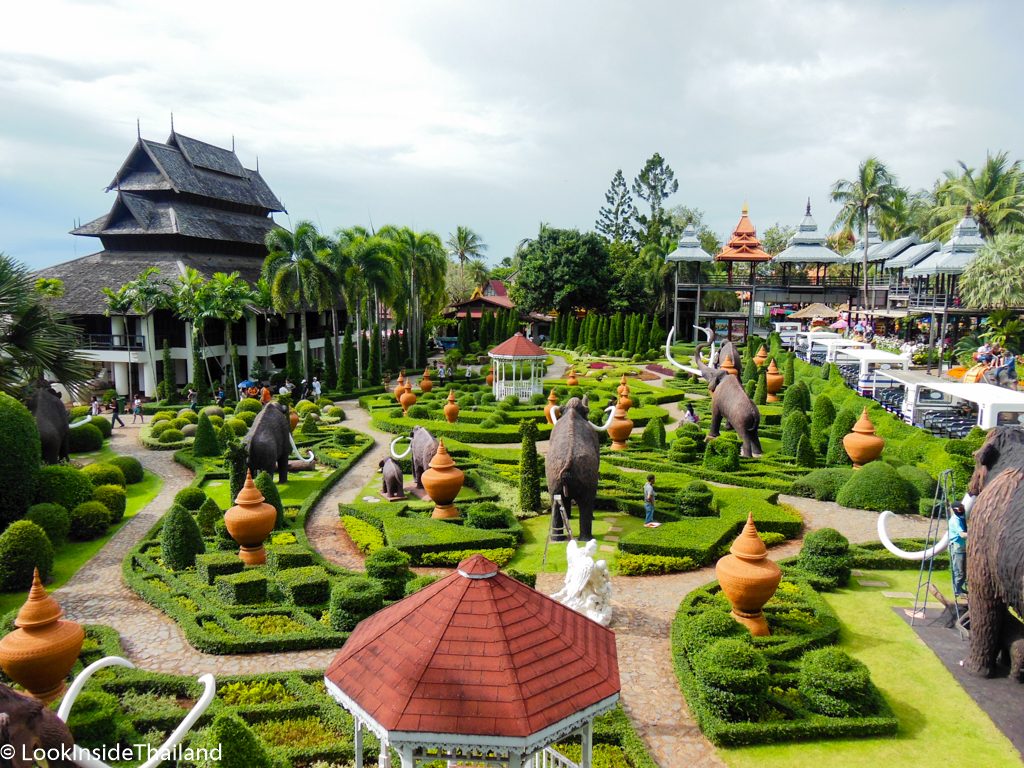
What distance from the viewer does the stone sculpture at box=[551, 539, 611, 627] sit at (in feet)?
37.2

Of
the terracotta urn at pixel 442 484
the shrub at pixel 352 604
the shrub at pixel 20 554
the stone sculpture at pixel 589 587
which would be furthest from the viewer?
the terracotta urn at pixel 442 484

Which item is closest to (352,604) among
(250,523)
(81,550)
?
(250,523)

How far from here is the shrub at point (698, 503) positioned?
1692 centimetres

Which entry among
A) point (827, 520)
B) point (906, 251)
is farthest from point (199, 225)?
point (906, 251)

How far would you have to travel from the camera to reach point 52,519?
582 inches

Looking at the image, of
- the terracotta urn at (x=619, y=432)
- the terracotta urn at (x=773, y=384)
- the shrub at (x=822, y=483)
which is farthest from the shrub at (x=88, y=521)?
the terracotta urn at (x=773, y=384)

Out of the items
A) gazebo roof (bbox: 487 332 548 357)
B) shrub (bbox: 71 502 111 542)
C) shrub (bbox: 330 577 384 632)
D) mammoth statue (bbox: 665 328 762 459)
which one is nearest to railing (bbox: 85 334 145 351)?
gazebo roof (bbox: 487 332 548 357)

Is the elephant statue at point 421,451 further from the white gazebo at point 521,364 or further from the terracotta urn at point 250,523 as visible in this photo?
the white gazebo at point 521,364

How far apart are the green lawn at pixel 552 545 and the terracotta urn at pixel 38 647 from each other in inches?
302

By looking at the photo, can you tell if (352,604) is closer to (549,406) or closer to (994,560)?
(994,560)

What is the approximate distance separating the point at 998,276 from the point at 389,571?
32.7 m

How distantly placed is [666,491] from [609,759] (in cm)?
1073

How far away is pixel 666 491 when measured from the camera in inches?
729

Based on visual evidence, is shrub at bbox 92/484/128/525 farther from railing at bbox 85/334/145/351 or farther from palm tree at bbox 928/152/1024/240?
palm tree at bbox 928/152/1024/240
